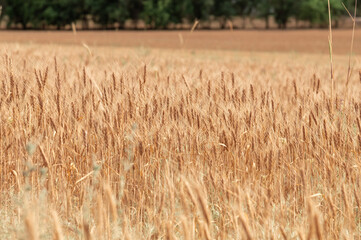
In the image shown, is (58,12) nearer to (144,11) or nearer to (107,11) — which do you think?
(107,11)

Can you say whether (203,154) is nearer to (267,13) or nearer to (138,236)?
(138,236)

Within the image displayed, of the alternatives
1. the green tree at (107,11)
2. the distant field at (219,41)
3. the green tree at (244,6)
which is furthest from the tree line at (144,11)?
the distant field at (219,41)

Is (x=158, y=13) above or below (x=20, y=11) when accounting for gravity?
below

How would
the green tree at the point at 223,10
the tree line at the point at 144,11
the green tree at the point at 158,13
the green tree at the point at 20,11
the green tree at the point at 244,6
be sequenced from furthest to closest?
the green tree at the point at 244,6
the green tree at the point at 223,10
the green tree at the point at 20,11
the tree line at the point at 144,11
the green tree at the point at 158,13

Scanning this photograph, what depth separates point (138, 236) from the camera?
163 centimetres

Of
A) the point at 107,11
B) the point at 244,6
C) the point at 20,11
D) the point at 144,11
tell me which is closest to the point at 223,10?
the point at 244,6

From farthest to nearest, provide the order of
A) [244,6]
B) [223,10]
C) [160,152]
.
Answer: [244,6]
[223,10]
[160,152]

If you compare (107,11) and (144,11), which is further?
(144,11)

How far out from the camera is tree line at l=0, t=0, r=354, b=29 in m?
59.3

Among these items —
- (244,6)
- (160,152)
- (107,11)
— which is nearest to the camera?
(160,152)

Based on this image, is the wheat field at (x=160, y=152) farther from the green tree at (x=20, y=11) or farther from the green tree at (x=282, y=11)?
the green tree at (x=282, y=11)

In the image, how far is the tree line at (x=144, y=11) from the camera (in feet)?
195

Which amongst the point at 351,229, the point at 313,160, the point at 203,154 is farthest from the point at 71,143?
the point at 351,229

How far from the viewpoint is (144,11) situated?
6088cm
